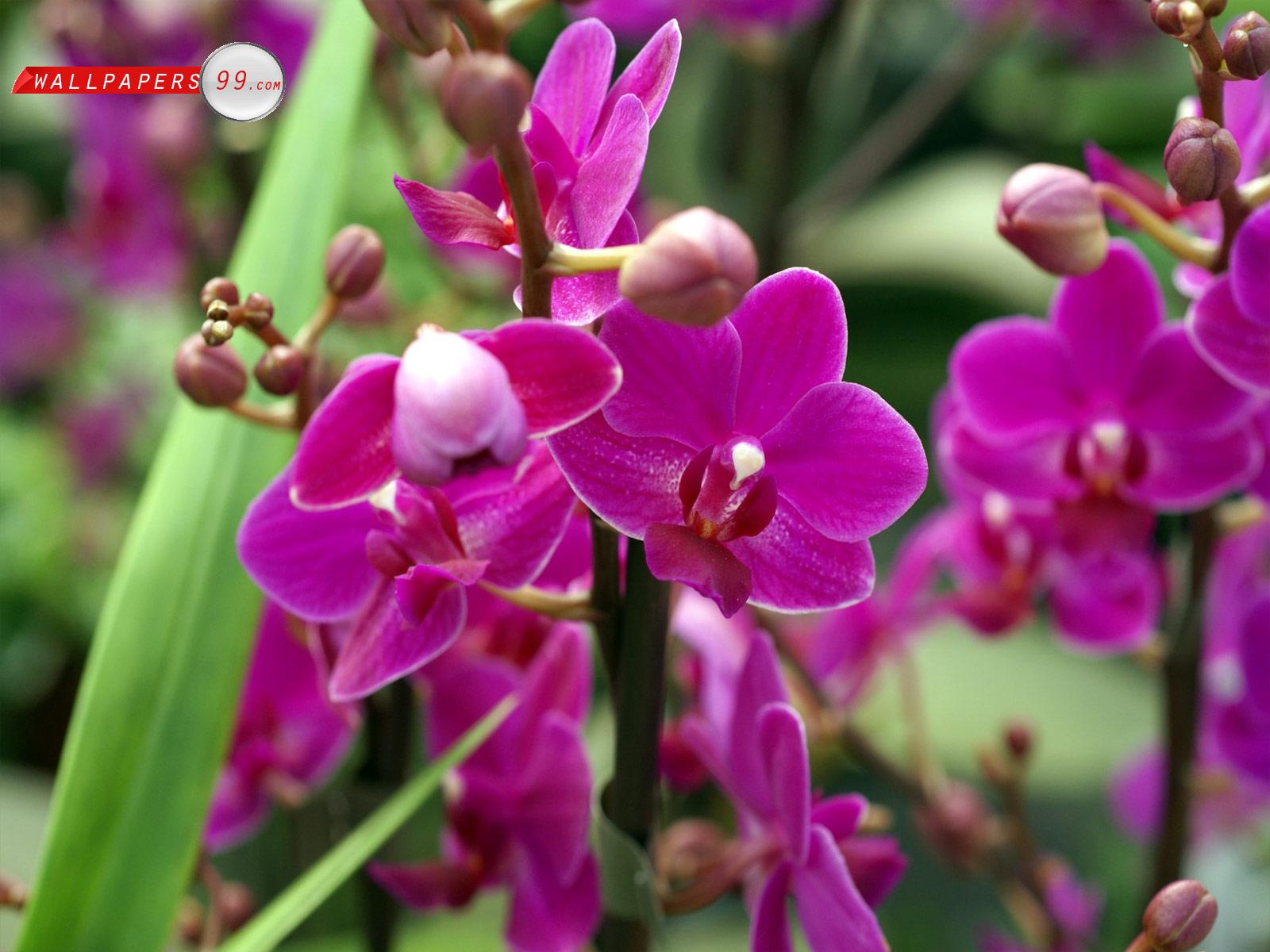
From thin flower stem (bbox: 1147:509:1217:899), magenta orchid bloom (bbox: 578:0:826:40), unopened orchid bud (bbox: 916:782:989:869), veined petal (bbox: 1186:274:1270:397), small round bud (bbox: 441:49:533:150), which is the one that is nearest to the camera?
small round bud (bbox: 441:49:533:150)

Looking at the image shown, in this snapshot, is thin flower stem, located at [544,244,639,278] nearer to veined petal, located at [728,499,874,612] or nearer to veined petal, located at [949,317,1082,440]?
veined petal, located at [728,499,874,612]

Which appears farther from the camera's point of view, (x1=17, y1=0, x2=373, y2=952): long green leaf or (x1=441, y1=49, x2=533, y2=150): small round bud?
(x1=17, y1=0, x2=373, y2=952): long green leaf

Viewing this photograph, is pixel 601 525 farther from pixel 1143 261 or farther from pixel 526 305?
pixel 1143 261

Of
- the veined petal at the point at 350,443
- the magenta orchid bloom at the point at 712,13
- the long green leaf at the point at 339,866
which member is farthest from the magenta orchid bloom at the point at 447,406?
the magenta orchid bloom at the point at 712,13

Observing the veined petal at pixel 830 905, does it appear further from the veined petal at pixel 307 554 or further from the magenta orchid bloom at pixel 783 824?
the veined petal at pixel 307 554

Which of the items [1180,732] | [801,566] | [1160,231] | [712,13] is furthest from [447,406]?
A: [712,13]

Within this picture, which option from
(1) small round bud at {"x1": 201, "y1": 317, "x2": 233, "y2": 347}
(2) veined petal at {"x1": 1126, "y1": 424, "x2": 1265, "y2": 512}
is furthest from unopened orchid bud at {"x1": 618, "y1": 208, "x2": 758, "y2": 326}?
(2) veined petal at {"x1": 1126, "y1": 424, "x2": 1265, "y2": 512}

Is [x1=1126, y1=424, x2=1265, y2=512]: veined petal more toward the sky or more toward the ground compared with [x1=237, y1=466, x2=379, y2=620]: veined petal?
more toward the ground
